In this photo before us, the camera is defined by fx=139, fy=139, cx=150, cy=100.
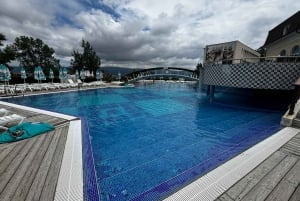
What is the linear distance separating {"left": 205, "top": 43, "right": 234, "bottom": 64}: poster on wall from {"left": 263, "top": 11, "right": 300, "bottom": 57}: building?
5.02 meters

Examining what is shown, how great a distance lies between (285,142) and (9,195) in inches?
234

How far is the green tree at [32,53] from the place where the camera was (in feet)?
96.3

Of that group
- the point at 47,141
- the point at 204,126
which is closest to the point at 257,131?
the point at 204,126

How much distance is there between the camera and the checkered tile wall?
7355mm

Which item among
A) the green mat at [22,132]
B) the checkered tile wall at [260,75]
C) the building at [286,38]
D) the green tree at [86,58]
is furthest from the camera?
the green tree at [86,58]

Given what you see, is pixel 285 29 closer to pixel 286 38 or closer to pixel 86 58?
pixel 286 38

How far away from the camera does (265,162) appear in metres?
2.90

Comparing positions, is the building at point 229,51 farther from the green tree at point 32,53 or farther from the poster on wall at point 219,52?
the green tree at point 32,53

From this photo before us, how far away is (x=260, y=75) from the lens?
8.03m

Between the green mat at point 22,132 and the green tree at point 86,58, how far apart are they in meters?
36.4

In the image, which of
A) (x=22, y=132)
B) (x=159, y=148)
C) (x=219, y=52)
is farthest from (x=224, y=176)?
(x=219, y=52)

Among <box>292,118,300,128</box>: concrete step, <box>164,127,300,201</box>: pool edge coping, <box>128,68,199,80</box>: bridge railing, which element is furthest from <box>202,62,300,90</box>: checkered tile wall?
<box>128,68,199,80</box>: bridge railing

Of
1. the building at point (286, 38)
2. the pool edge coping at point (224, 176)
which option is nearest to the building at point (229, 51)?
the building at point (286, 38)

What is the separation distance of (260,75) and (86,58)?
124 ft
